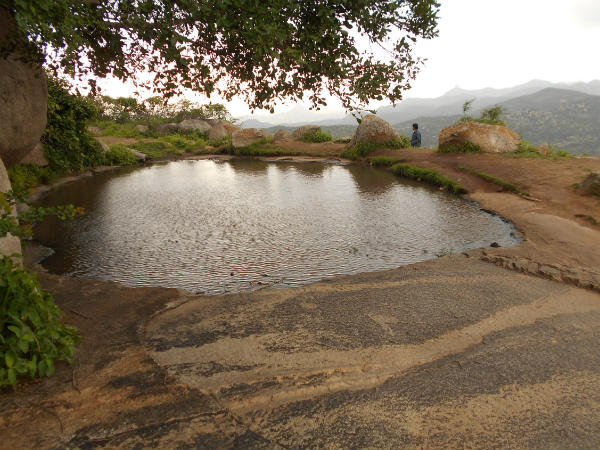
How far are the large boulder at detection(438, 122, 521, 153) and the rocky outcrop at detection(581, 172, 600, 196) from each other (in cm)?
724

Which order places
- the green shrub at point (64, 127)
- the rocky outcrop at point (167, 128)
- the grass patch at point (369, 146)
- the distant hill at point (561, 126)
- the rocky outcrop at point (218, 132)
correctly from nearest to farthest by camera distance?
the green shrub at point (64, 127)
the grass patch at point (369, 146)
the rocky outcrop at point (218, 132)
the rocky outcrop at point (167, 128)
the distant hill at point (561, 126)

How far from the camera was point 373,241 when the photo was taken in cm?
740

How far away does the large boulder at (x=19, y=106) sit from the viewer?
7.20 metres

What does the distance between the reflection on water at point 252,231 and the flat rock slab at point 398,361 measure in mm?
1319

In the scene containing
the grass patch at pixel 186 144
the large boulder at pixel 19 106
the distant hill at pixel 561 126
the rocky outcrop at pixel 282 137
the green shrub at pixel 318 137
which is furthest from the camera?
the distant hill at pixel 561 126

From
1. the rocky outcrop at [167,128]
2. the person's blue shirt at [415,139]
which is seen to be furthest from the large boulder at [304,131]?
the rocky outcrop at [167,128]

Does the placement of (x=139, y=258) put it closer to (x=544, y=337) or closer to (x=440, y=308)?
(x=440, y=308)

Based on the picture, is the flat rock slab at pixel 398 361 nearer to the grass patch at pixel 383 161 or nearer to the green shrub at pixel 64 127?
the green shrub at pixel 64 127

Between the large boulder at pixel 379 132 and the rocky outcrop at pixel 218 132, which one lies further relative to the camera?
the rocky outcrop at pixel 218 132

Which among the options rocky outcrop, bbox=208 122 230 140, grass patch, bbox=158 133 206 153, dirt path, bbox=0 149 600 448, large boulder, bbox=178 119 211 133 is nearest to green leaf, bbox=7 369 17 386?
dirt path, bbox=0 149 600 448

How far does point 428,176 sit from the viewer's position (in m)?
14.1

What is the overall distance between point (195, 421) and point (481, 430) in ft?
6.51

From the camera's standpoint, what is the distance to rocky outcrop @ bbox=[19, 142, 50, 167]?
12.4 metres

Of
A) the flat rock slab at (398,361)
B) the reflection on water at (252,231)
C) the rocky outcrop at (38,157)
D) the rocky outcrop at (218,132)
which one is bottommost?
the flat rock slab at (398,361)
